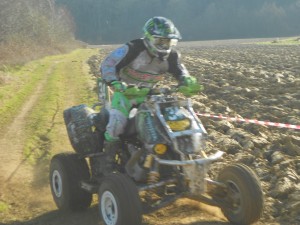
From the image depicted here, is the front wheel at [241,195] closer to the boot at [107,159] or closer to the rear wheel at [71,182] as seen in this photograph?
the boot at [107,159]

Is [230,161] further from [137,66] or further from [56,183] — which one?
[56,183]

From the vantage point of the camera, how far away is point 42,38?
1868 inches

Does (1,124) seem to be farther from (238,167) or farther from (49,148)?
(238,167)

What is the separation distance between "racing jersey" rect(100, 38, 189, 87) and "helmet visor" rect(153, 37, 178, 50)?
0.25 meters

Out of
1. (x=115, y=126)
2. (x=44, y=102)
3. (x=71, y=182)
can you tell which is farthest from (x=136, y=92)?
(x=44, y=102)

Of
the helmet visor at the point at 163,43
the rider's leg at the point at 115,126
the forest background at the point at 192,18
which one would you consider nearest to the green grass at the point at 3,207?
the rider's leg at the point at 115,126

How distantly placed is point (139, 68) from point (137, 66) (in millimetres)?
35

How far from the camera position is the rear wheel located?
6.03 metres

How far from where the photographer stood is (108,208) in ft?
17.1

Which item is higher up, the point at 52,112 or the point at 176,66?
the point at 176,66

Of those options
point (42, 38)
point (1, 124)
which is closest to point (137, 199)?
point (1, 124)

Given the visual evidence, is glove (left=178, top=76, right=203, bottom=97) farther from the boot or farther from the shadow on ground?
the shadow on ground

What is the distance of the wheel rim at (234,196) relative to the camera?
17.3 ft

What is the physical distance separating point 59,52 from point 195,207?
146ft
